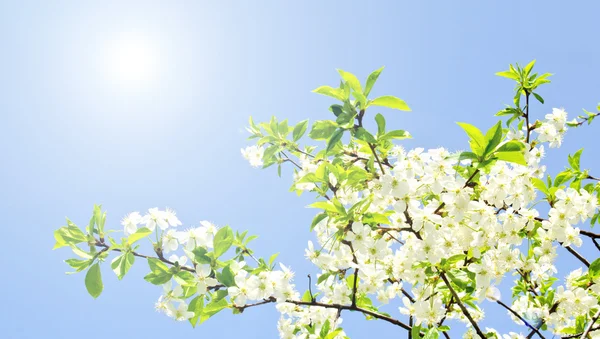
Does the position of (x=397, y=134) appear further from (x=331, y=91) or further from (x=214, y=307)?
(x=214, y=307)

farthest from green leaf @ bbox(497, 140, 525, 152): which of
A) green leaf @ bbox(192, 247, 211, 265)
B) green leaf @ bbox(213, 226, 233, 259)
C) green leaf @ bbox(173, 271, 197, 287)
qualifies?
green leaf @ bbox(173, 271, 197, 287)

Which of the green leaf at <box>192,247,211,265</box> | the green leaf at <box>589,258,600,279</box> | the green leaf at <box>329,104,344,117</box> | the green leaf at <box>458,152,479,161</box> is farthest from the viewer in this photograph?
the green leaf at <box>589,258,600,279</box>

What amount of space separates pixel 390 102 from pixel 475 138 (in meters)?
0.48

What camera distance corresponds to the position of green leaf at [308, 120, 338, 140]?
8.11 ft

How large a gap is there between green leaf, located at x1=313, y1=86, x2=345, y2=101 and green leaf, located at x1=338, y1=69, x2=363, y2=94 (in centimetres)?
6

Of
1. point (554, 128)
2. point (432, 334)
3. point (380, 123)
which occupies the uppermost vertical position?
point (554, 128)

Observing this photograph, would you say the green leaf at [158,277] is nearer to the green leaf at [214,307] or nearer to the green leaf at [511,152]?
the green leaf at [214,307]

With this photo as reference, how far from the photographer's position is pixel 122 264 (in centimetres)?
241

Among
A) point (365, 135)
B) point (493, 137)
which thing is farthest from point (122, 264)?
point (493, 137)

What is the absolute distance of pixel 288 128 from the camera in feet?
11.3

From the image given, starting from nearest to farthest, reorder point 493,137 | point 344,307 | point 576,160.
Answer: point 493,137 < point 344,307 < point 576,160

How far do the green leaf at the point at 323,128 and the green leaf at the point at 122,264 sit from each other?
126 cm

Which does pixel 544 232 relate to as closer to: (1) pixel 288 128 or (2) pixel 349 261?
(2) pixel 349 261

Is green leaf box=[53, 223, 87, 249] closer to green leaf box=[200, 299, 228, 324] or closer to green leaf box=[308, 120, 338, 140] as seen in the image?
green leaf box=[200, 299, 228, 324]
